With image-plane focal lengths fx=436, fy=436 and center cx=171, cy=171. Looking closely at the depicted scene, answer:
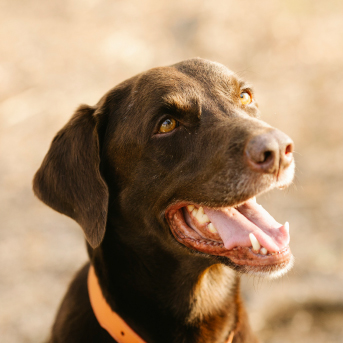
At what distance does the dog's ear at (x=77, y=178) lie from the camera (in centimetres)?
264

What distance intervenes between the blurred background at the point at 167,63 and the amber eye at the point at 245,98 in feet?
5.38

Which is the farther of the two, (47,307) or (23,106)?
(23,106)

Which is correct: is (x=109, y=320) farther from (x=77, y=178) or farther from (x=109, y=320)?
(x=77, y=178)

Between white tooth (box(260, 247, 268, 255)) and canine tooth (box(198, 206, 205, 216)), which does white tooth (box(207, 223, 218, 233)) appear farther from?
white tooth (box(260, 247, 268, 255))

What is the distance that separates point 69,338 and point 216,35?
364 inches

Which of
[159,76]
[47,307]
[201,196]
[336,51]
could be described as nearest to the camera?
[201,196]

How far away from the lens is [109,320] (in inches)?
105

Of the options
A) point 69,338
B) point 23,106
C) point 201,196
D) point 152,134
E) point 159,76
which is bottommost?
point 23,106

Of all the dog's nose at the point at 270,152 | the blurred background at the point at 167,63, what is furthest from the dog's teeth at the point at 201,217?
the blurred background at the point at 167,63

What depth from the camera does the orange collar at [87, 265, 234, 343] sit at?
2619mm

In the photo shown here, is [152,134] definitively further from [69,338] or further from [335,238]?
[335,238]

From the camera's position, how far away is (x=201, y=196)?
2492 millimetres

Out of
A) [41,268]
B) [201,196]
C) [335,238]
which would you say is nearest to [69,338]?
[201,196]

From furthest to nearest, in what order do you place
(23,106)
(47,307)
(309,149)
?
(23,106)
(309,149)
(47,307)
